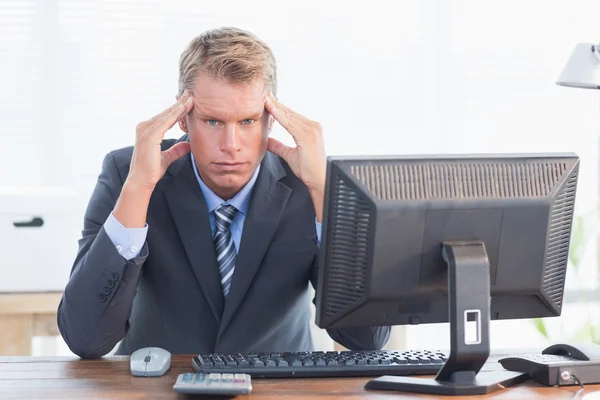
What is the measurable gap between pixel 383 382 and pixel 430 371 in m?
0.14

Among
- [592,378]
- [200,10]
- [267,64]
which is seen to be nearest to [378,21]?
[200,10]

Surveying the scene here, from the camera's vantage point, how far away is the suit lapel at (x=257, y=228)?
1.90 metres

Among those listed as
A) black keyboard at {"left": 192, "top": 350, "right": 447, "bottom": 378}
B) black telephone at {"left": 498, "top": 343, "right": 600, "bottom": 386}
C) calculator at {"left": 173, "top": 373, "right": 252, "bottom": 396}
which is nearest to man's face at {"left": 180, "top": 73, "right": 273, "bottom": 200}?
black keyboard at {"left": 192, "top": 350, "right": 447, "bottom": 378}

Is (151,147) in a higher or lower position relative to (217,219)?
higher

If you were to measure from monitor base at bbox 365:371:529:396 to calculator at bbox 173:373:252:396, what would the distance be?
231mm

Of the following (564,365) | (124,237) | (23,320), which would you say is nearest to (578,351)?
(564,365)

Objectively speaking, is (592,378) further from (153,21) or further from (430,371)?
(153,21)

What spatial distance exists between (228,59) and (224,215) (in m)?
0.37

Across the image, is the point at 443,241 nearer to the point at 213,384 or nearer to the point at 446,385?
the point at 446,385

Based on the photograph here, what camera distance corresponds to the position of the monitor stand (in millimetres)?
1411

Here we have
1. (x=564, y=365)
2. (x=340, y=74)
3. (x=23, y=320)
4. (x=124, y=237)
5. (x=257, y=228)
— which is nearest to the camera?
(x=564, y=365)

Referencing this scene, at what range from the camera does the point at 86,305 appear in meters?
1.75

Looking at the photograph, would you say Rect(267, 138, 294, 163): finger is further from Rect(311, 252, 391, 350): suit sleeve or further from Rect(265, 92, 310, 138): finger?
Rect(311, 252, 391, 350): suit sleeve

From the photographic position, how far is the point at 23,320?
3006 mm
